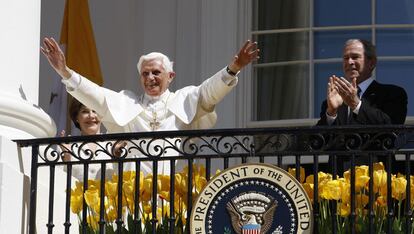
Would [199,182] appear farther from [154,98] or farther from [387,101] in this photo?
[387,101]

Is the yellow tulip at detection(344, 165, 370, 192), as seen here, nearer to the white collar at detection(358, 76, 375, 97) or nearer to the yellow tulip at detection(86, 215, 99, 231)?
the yellow tulip at detection(86, 215, 99, 231)

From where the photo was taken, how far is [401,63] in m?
15.3

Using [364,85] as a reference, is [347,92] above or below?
below

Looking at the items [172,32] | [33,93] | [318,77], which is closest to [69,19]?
[172,32]

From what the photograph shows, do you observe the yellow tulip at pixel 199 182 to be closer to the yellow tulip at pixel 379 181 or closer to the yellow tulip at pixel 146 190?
the yellow tulip at pixel 146 190

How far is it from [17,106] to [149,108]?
4.91 ft

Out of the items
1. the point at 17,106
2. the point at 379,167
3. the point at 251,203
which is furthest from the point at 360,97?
A: the point at 17,106

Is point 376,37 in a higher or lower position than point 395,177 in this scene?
higher

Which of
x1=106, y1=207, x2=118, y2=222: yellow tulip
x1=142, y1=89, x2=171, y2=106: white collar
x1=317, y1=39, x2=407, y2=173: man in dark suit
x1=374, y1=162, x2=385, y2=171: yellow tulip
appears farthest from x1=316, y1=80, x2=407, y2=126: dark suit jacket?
x1=106, y1=207, x2=118, y2=222: yellow tulip

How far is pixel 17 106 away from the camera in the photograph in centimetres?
1173

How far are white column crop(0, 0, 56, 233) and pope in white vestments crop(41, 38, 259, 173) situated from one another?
59 cm

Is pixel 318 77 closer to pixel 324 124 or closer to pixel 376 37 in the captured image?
pixel 376 37

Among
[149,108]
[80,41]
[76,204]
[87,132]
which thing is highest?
[80,41]

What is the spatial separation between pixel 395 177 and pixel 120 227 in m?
1.64
